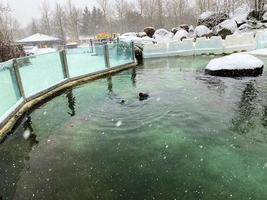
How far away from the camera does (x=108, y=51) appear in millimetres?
12617

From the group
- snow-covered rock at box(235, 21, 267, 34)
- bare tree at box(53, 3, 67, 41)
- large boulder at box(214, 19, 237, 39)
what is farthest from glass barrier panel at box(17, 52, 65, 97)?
bare tree at box(53, 3, 67, 41)

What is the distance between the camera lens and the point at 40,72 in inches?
342

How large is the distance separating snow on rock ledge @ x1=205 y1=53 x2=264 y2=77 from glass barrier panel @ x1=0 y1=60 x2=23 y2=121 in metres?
7.36

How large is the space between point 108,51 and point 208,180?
9.69 m

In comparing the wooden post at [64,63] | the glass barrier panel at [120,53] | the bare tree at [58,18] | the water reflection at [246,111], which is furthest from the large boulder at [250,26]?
the bare tree at [58,18]

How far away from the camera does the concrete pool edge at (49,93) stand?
20.4 ft

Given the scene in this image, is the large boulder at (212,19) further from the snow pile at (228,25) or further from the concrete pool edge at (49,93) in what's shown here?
the concrete pool edge at (49,93)

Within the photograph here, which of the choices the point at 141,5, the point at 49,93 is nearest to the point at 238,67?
the point at 49,93

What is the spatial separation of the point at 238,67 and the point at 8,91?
8020 mm

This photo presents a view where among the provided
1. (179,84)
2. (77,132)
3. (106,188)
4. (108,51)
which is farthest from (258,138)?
(108,51)

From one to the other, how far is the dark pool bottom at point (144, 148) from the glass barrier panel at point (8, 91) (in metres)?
0.56

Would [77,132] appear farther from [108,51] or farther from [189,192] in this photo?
[108,51]

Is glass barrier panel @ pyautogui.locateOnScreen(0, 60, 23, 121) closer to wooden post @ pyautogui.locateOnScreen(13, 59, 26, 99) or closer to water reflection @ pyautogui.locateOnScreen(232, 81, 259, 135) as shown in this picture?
wooden post @ pyautogui.locateOnScreen(13, 59, 26, 99)

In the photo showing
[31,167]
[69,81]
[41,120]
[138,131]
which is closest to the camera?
[31,167]
